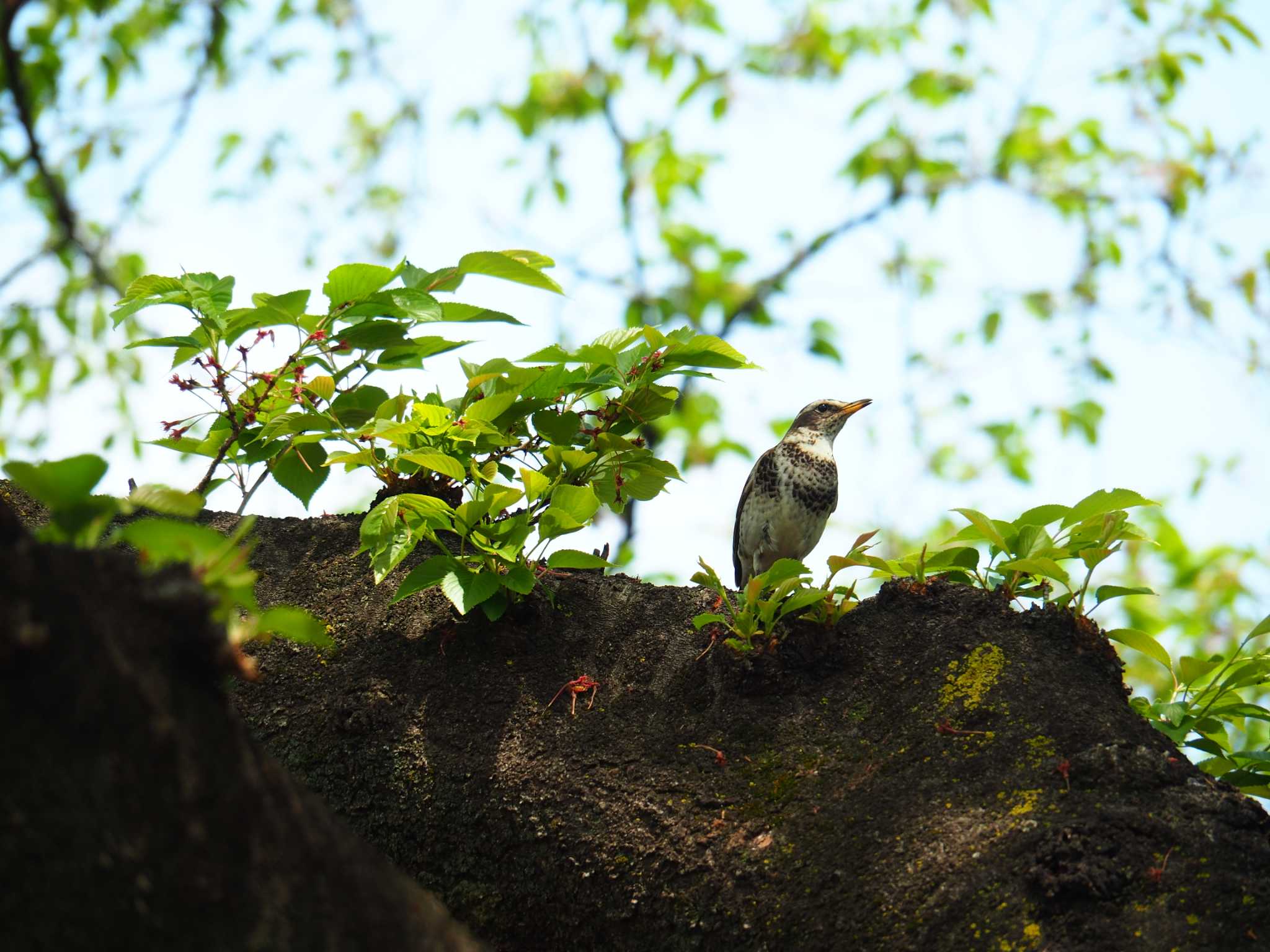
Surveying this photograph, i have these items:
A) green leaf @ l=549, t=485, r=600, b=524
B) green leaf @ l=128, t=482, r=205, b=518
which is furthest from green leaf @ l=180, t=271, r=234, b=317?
green leaf @ l=128, t=482, r=205, b=518

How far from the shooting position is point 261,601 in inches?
90.3

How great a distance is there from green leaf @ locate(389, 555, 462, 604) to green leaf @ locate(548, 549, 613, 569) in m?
0.20

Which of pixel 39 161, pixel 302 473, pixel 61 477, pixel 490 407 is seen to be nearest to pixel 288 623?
pixel 61 477

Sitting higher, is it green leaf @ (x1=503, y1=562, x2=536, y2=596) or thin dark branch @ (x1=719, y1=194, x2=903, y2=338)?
thin dark branch @ (x1=719, y1=194, x2=903, y2=338)

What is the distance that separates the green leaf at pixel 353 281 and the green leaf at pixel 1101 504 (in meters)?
1.54

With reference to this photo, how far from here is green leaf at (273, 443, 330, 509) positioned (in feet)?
7.98

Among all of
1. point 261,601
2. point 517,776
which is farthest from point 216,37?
point 517,776

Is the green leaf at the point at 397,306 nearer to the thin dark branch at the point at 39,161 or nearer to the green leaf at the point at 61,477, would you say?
the green leaf at the point at 61,477

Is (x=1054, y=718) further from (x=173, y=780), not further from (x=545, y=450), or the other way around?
(x=173, y=780)

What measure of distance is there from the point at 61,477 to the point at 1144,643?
2085mm

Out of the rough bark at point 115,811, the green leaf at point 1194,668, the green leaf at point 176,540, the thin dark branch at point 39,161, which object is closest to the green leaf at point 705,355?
the green leaf at point 1194,668

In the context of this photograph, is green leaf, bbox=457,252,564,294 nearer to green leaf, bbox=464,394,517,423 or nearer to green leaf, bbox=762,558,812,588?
green leaf, bbox=464,394,517,423

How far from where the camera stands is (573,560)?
2176 mm

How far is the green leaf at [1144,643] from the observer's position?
2.17m
